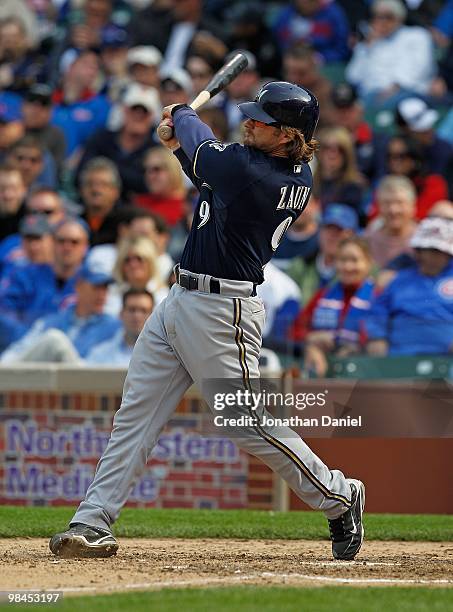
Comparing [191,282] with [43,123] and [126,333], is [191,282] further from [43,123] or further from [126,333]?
[43,123]

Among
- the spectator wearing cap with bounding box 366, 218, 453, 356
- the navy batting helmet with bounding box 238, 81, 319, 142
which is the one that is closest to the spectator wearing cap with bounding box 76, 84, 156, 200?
→ the spectator wearing cap with bounding box 366, 218, 453, 356

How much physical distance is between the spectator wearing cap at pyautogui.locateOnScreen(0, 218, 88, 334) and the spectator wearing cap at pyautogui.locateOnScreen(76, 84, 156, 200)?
5.39 feet

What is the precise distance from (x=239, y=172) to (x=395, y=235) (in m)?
6.32

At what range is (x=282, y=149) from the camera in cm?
601

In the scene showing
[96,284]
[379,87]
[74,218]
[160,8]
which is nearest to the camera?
[96,284]

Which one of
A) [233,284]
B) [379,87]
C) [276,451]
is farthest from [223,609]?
[379,87]

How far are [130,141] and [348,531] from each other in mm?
8786

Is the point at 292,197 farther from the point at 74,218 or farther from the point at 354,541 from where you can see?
the point at 74,218

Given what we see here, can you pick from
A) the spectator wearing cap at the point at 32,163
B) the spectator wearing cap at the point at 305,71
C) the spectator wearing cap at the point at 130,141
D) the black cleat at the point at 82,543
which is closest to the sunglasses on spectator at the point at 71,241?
the spectator wearing cap at the point at 130,141

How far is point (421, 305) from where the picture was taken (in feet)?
33.9

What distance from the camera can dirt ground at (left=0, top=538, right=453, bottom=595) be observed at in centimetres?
544

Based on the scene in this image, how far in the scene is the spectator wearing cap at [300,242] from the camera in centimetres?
1209

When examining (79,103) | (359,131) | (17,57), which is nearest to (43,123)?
(79,103)

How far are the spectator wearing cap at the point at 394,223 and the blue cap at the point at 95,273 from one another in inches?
94.2
